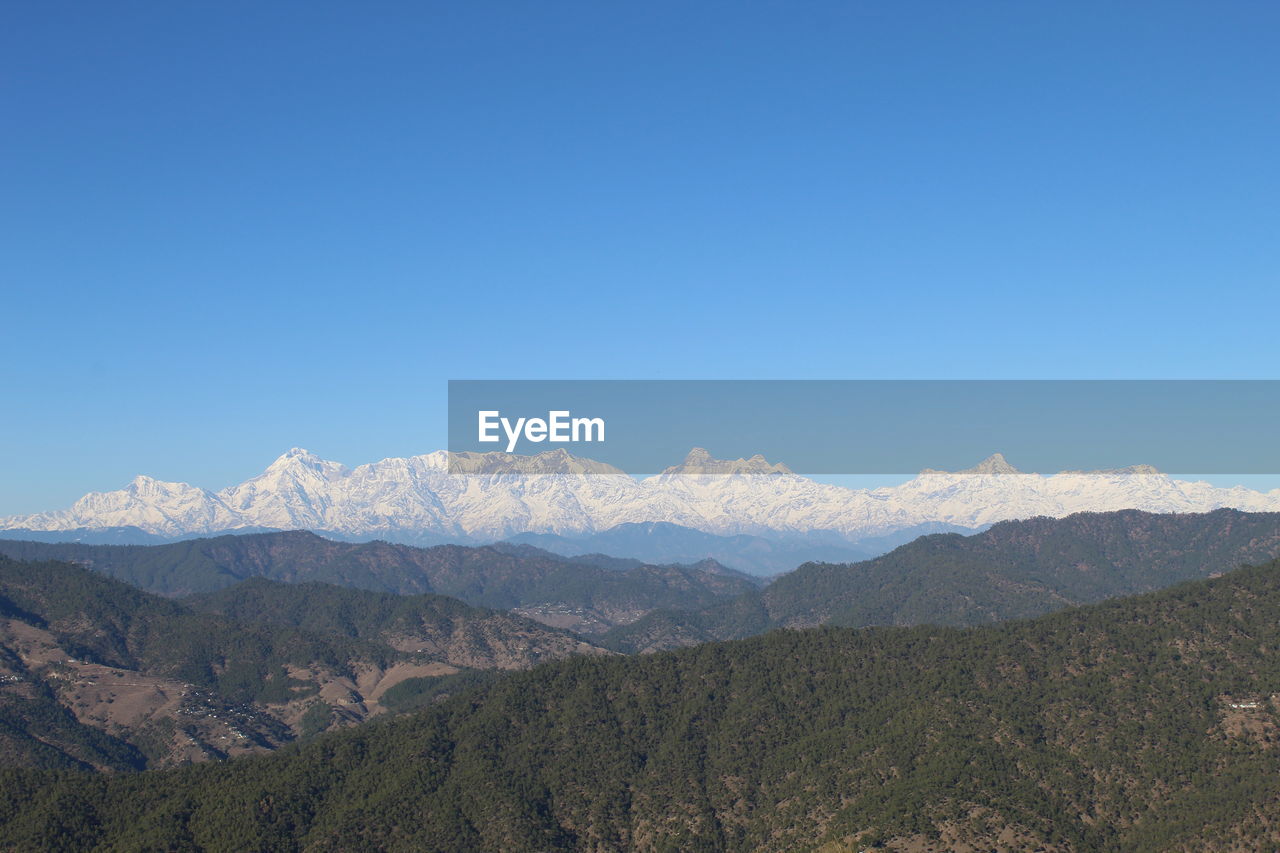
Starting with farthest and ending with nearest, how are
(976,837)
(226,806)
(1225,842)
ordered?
1. (226,806)
2. (976,837)
3. (1225,842)

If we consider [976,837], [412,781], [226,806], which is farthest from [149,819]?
[976,837]

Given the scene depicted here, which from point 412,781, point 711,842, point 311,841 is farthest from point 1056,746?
point 311,841

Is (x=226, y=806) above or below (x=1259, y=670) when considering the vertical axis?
below

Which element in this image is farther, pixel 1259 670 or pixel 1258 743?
pixel 1259 670

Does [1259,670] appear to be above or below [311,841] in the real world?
above

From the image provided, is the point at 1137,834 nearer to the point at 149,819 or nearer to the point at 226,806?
the point at 226,806

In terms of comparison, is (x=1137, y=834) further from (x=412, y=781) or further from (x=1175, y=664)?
(x=412, y=781)

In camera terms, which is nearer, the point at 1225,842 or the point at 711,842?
the point at 1225,842

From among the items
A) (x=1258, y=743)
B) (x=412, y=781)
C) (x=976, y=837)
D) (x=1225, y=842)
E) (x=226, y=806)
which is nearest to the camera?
(x=1225, y=842)

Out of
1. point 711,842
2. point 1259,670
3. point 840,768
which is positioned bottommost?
point 711,842
